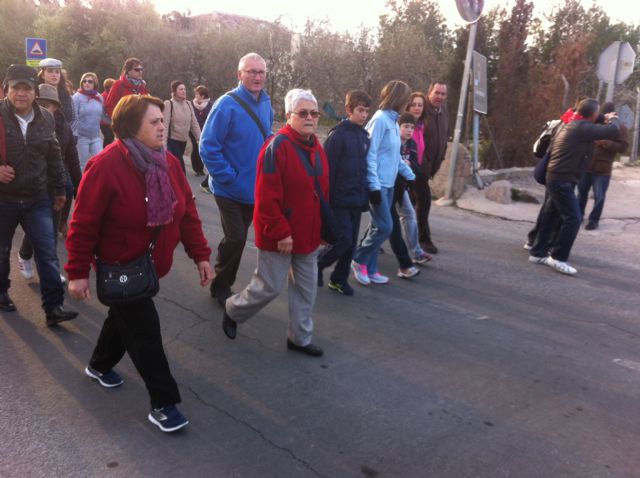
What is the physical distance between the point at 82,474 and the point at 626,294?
521 cm

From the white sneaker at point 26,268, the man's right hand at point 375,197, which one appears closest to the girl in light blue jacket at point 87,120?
the white sneaker at point 26,268

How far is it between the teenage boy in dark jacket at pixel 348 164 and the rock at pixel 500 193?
554 centimetres

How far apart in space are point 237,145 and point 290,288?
1274 mm

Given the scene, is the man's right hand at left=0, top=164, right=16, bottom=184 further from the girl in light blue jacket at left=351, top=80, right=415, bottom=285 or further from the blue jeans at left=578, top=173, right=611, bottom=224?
the blue jeans at left=578, top=173, right=611, bottom=224

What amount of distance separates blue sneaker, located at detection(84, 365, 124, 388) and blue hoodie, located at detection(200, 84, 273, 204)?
1.65m

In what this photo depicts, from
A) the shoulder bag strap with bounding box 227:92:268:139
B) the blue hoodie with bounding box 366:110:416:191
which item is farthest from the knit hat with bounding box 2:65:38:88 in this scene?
the blue hoodie with bounding box 366:110:416:191

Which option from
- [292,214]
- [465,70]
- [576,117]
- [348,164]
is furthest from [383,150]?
[465,70]

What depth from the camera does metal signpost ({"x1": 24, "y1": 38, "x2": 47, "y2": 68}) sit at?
12680 mm

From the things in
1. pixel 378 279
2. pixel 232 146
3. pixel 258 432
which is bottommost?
pixel 258 432

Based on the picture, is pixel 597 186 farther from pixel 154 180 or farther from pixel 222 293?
pixel 154 180

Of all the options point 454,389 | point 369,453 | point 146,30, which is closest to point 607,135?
point 454,389

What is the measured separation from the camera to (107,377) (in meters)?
3.50

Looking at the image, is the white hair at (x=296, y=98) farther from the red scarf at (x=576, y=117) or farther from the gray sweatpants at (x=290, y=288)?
the red scarf at (x=576, y=117)

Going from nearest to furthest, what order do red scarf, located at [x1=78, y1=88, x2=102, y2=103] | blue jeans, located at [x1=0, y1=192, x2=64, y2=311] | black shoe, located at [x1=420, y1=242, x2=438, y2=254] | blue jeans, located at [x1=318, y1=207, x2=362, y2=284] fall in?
blue jeans, located at [x1=0, y1=192, x2=64, y2=311]
blue jeans, located at [x1=318, y1=207, x2=362, y2=284]
black shoe, located at [x1=420, y1=242, x2=438, y2=254]
red scarf, located at [x1=78, y1=88, x2=102, y2=103]
